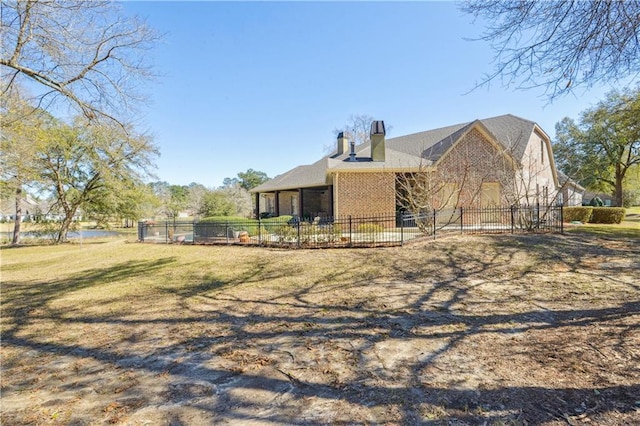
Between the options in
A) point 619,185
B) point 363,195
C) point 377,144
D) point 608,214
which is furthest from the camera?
point 619,185

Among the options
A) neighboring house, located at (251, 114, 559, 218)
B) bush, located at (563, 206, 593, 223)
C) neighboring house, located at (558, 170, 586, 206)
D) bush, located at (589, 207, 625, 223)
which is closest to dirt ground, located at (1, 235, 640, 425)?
neighboring house, located at (251, 114, 559, 218)

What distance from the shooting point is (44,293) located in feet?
24.7

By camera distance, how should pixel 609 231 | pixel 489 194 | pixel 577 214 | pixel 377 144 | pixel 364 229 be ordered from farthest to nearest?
pixel 577 214 → pixel 377 144 → pixel 489 194 → pixel 609 231 → pixel 364 229

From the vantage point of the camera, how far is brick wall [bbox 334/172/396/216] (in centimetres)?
1717

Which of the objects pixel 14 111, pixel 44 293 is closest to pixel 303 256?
pixel 44 293

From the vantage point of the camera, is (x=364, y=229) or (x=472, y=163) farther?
(x=472, y=163)

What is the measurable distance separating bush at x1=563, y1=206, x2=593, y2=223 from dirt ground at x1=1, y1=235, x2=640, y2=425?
14276 millimetres

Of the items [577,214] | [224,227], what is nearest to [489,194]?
[577,214]

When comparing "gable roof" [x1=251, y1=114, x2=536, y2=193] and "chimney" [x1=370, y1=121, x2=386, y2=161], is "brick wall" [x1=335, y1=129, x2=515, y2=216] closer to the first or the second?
"gable roof" [x1=251, y1=114, x2=536, y2=193]

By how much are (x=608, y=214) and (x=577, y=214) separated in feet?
5.39

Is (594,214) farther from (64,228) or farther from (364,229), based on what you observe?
(64,228)

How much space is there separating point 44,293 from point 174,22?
24.2ft

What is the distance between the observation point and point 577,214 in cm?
1894

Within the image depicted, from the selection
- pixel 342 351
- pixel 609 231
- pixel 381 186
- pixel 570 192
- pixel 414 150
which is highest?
pixel 414 150
